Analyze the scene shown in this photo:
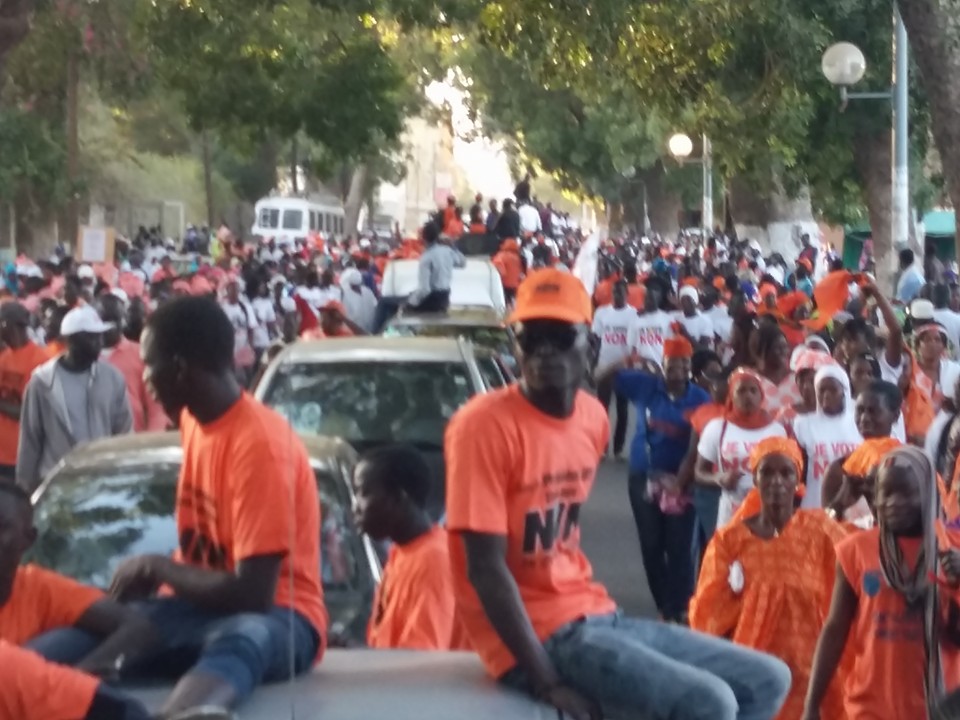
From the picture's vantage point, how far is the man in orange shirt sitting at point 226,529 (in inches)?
163

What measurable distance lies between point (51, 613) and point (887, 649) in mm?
2608

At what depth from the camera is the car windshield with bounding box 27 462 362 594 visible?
6.39m

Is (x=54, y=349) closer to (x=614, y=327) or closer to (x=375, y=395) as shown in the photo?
(x=375, y=395)

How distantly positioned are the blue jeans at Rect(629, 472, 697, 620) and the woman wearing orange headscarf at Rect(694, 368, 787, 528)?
4.18 ft

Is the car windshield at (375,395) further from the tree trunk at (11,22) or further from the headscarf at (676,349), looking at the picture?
the tree trunk at (11,22)

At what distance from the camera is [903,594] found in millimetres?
5539

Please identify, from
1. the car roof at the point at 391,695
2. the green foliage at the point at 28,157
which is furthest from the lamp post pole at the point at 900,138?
the green foliage at the point at 28,157

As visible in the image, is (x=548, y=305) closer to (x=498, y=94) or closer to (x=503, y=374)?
(x=503, y=374)

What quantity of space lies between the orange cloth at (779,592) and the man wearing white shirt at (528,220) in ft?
84.2

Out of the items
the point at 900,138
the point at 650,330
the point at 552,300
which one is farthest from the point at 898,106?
the point at 552,300

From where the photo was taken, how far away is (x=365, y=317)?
20.8 meters

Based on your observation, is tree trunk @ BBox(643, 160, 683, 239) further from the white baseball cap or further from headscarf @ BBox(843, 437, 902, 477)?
headscarf @ BBox(843, 437, 902, 477)

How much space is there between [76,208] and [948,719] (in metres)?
38.3

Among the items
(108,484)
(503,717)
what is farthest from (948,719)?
(108,484)
